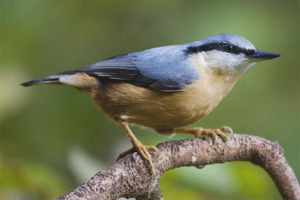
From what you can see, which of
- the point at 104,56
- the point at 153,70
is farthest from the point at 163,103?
the point at 104,56

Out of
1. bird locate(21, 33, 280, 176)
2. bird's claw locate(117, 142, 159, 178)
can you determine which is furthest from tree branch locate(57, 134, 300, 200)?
bird locate(21, 33, 280, 176)

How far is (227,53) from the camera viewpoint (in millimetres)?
2766

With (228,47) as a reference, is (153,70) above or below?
below

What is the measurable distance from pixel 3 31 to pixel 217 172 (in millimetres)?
1896

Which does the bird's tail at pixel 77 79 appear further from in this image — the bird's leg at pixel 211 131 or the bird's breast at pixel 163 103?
the bird's leg at pixel 211 131

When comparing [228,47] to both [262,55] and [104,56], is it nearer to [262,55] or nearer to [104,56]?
[262,55]

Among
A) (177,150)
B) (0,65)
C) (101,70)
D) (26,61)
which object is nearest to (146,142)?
(177,150)

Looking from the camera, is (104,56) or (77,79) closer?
(77,79)

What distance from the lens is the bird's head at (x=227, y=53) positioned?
8.78 ft

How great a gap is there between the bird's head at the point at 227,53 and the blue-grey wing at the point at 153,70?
0.35 ft

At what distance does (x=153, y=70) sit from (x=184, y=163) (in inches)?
29.9

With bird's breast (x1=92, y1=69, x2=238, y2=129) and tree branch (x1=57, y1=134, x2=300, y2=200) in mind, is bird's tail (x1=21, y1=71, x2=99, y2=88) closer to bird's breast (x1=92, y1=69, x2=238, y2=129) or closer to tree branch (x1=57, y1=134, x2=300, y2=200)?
bird's breast (x1=92, y1=69, x2=238, y2=129)

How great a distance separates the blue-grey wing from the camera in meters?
2.68

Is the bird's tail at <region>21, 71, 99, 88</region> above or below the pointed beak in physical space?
below
